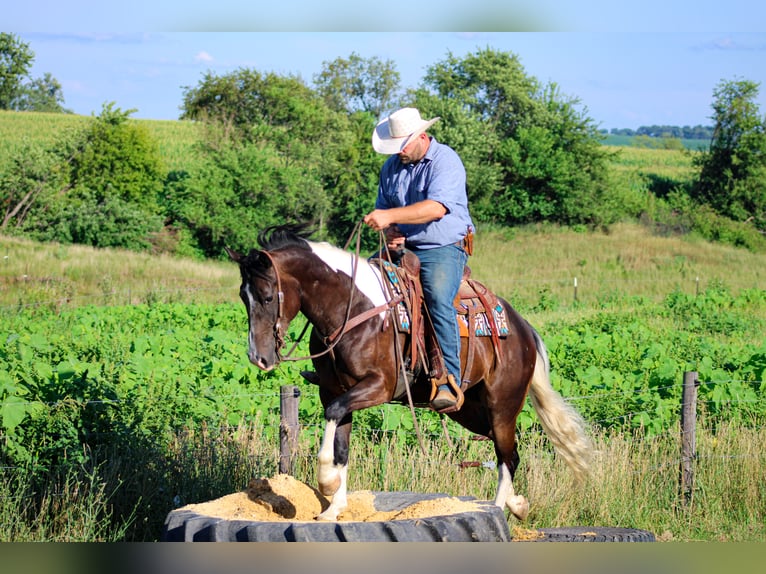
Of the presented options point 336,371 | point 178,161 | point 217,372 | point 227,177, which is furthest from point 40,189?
point 336,371

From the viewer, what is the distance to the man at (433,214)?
6277mm

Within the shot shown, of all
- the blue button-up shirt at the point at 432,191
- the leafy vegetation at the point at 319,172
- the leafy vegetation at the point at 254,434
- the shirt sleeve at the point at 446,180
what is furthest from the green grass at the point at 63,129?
the shirt sleeve at the point at 446,180

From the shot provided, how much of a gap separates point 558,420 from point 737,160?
163 feet

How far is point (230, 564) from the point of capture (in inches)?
150

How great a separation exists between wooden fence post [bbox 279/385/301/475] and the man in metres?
1.82

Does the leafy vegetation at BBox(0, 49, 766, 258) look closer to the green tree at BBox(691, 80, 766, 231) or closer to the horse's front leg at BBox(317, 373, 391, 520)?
the green tree at BBox(691, 80, 766, 231)

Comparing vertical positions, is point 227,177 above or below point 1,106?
below

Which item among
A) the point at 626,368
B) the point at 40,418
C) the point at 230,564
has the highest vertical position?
the point at 230,564

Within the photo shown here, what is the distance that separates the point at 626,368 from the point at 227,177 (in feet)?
101

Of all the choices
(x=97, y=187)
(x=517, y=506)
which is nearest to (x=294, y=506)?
(x=517, y=506)

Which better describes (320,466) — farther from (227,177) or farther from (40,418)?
(227,177)

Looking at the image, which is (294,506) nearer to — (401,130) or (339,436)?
(339,436)

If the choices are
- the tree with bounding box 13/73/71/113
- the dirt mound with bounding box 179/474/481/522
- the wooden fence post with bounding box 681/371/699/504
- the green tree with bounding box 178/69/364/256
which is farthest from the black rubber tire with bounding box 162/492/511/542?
the tree with bounding box 13/73/71/113

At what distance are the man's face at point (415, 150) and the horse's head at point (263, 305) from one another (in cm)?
140
